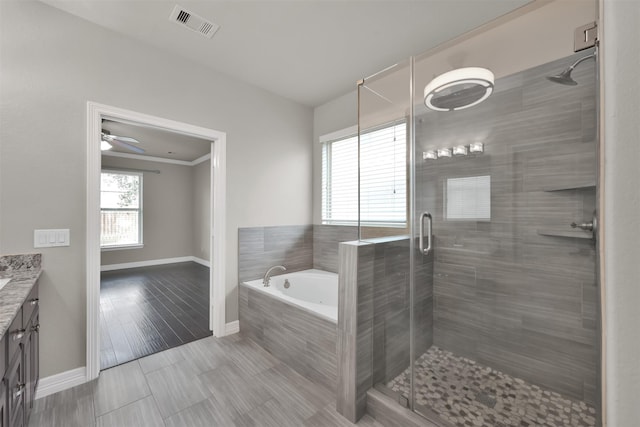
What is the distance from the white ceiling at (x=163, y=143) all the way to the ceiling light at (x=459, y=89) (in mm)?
3209

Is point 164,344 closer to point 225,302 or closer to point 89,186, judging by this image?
point 225,302

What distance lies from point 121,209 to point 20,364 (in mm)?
5181

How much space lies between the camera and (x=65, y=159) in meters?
1.89

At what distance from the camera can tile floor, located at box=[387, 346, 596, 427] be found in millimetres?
1553

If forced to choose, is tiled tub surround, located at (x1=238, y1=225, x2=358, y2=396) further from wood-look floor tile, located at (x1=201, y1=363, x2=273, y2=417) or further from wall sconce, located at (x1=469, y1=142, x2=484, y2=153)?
wall sconce, located at (x1=469, y1=142, x2=484, y2=153)

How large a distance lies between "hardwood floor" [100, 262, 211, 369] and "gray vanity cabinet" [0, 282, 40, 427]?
29.3 inches

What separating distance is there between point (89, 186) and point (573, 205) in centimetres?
335

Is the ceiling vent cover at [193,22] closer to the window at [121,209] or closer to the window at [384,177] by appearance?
the window at [384,177]

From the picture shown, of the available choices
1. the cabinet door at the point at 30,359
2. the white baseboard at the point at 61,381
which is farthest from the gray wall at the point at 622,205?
the white baseboard at the point at 61,381

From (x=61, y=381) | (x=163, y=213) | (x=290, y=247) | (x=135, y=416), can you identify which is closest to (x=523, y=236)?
(x=290, y=247)

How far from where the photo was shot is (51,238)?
184 centimetres

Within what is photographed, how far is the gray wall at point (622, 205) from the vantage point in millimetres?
A: 331

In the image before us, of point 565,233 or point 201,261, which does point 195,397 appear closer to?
point 565,233

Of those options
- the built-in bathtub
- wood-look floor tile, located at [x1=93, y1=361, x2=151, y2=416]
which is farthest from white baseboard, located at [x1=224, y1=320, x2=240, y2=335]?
wood-look floor tile, located at [x1=93, y1=361, x2=151, y2=416]
